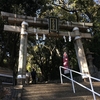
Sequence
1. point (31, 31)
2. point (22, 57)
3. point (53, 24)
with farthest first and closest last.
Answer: point (53, 24)
point (31, 31)
point (22, 57)

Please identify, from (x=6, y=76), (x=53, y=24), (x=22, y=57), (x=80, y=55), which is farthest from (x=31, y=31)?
(x=80, y=55)

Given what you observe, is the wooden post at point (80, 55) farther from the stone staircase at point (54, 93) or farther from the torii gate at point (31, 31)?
the stone staircase at point (54, 93)

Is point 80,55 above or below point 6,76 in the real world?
above

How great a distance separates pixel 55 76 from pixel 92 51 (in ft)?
15.3

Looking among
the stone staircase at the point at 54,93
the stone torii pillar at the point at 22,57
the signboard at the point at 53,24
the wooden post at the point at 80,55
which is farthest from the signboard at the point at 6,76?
the wooden post at the point at 80,55

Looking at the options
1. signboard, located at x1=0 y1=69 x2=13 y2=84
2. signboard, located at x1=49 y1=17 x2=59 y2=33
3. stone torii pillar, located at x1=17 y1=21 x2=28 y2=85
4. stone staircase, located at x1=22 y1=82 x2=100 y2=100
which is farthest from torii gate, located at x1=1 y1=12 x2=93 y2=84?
stone staircase, located at x1=22 y1=82 x2=100 y2=100

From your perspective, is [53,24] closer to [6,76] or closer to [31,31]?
[31,31]

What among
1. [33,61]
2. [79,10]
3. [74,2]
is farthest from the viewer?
[33,61]

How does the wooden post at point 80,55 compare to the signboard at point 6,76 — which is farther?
the wooden post at point 80,55

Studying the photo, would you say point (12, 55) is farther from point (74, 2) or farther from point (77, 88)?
point (77, 88)

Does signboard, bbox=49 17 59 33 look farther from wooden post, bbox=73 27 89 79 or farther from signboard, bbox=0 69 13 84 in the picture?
signboard, bbox=0 69 13 84

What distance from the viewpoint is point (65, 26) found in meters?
10.8

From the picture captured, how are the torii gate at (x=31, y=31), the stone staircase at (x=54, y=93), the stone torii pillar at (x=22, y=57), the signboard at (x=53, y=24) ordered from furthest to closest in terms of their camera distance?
the signboard at (x=53, y=24), the torii gate at (x=31, y=31), the stone torii pillar at (x=22, y=57), the stone staircase at (x=54, y=93)

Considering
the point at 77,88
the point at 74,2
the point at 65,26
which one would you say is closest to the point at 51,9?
the point at 74,2
